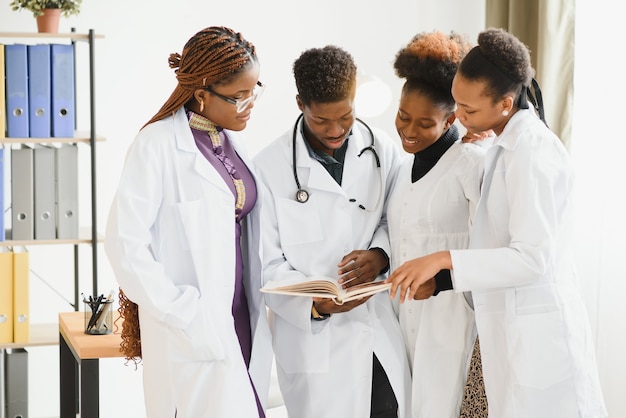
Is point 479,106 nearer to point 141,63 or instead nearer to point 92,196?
point 92,196

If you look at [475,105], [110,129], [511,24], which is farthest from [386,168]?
[110,129]

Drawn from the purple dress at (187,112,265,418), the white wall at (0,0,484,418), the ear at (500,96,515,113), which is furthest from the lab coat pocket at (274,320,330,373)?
the white wall at (0,0,484,418)

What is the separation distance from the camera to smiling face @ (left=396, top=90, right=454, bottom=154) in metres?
2.09

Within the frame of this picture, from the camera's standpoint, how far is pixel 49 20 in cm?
328

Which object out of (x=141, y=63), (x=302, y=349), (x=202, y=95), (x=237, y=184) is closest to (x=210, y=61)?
(x=202, y=95)

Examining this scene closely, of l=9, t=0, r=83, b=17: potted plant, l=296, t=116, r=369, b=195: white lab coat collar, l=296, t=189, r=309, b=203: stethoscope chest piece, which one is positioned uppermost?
l=9, t=0, r=83, b=17: potted plant

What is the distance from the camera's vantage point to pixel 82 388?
234cm

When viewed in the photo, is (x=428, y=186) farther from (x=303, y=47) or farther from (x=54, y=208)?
(x=303, y=47)

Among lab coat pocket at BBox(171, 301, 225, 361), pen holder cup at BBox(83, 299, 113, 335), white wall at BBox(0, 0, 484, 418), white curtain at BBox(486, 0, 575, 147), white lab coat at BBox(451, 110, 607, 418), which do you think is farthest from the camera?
white wall at BBox(0, 0, 484, 418)

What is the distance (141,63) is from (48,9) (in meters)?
0.59

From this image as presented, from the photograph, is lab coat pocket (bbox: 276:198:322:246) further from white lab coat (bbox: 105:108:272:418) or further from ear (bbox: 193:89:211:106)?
ear (bbox: 193:89:211:106)

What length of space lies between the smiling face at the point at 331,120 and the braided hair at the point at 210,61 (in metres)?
0.23

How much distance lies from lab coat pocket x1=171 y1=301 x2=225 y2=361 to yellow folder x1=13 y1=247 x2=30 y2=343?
152 cm

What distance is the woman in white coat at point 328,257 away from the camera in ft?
7.00
